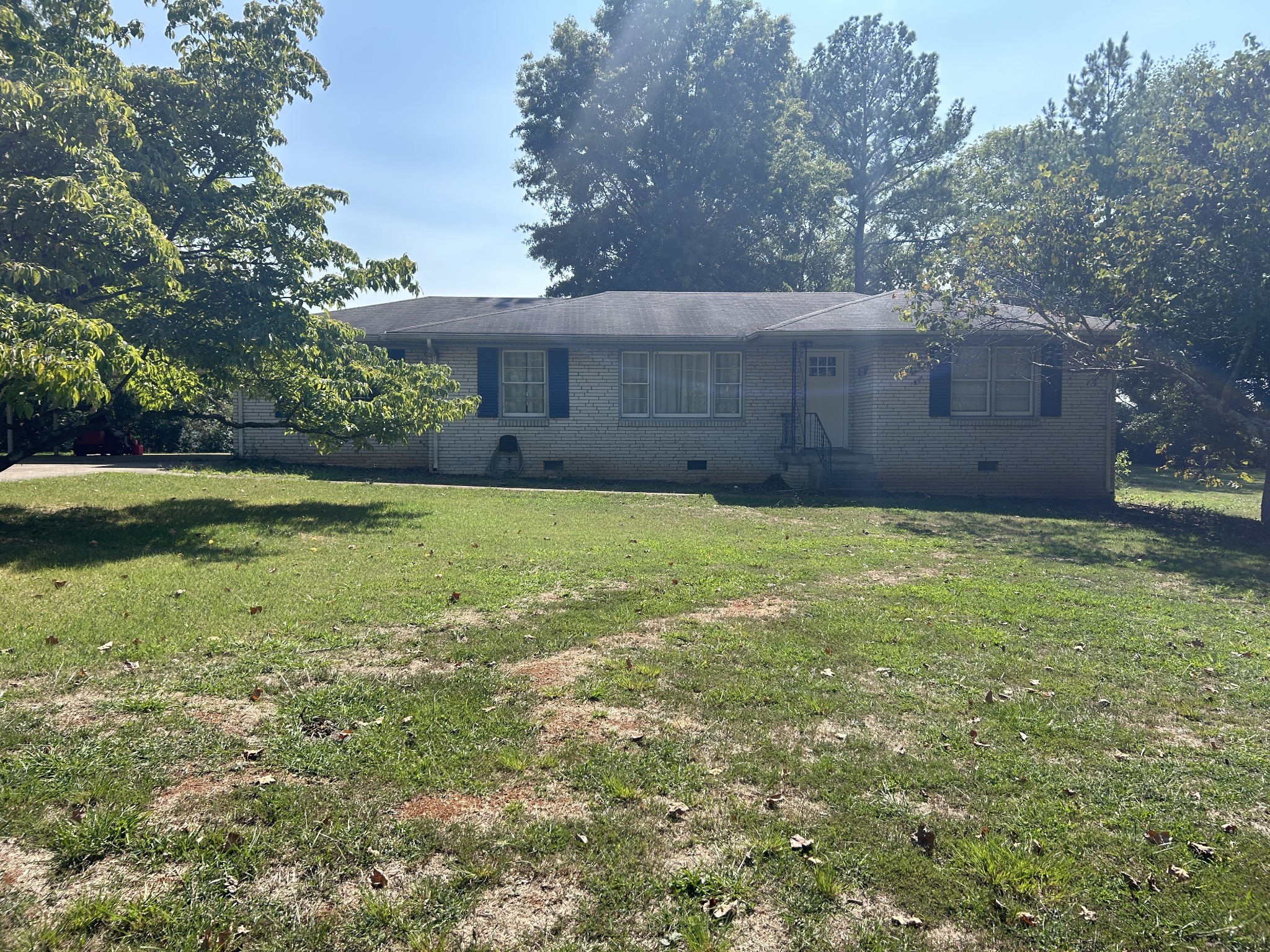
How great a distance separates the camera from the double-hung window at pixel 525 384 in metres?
Answer: 17.5

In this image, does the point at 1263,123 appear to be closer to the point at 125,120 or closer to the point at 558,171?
the point at 125,120

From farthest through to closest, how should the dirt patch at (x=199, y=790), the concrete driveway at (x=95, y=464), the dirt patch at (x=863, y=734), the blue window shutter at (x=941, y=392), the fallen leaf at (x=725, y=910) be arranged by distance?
1. the blue window shutter at (x=941, y=392)
2. the concrete driveway at (x=95, y=464)
3. the dirt patch at (x=863, y=734)
4. the dirt patch at (x=199, y=790)
5. the fallen leaf at (x=725, y=910)

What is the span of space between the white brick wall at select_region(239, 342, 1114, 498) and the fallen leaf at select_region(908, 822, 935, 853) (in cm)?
1359

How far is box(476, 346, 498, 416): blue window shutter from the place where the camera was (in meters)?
17.3

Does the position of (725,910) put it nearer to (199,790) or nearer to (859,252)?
(199,790)

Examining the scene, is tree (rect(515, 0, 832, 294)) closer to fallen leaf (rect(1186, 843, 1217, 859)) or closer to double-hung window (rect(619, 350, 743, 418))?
double-hung window (rect(619, 350, 743, 418))

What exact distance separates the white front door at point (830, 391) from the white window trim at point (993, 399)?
93.9 inches

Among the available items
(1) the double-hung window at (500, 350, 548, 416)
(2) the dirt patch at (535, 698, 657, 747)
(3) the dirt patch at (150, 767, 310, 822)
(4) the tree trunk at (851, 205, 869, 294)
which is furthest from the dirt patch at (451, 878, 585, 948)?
(4) the tree trunk at (851, 205, 869, 294)

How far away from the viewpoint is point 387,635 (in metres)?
5.40

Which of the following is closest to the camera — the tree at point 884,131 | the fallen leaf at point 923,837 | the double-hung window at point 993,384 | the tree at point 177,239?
the fallen leaf at point 923,837

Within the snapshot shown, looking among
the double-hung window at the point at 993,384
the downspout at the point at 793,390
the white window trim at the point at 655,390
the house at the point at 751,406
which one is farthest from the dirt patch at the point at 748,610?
the double-hung window at the point at 993,384

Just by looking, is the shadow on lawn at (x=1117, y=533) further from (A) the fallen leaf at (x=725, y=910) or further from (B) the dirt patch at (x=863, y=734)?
(A) the fallen leaf at (x=725, y=910)

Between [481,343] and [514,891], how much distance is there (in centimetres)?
1538

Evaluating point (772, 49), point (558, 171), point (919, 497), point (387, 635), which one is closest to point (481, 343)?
point (919, 497)
